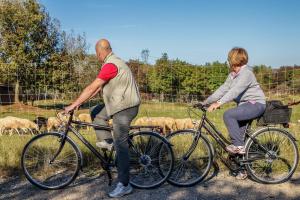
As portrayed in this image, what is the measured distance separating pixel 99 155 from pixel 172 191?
113cm

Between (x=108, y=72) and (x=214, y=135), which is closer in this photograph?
(x=108, y=72)

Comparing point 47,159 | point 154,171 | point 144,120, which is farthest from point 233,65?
point 144,120

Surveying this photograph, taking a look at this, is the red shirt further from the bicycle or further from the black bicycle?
the bicycle

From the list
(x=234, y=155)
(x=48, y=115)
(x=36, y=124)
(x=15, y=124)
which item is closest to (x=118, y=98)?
(x=234, y=155)

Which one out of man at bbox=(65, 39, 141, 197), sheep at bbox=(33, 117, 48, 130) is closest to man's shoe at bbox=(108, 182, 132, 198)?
man at bbox=(65, 39, 141, 197)

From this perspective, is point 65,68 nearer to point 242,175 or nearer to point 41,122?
point 41,122

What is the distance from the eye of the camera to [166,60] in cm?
1587

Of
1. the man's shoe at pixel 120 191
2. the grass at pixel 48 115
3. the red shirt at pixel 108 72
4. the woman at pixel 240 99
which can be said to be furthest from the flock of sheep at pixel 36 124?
the red shirt at pixel 108 72

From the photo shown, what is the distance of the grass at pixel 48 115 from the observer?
21.8ft

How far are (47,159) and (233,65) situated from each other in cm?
299

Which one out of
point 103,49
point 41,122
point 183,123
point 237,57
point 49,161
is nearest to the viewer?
point 103,49

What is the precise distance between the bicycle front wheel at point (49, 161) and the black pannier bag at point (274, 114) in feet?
8.84

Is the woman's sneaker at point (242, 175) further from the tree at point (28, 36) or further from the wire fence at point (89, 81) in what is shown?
the tree at point (28, 36)

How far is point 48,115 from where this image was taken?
695 inches
